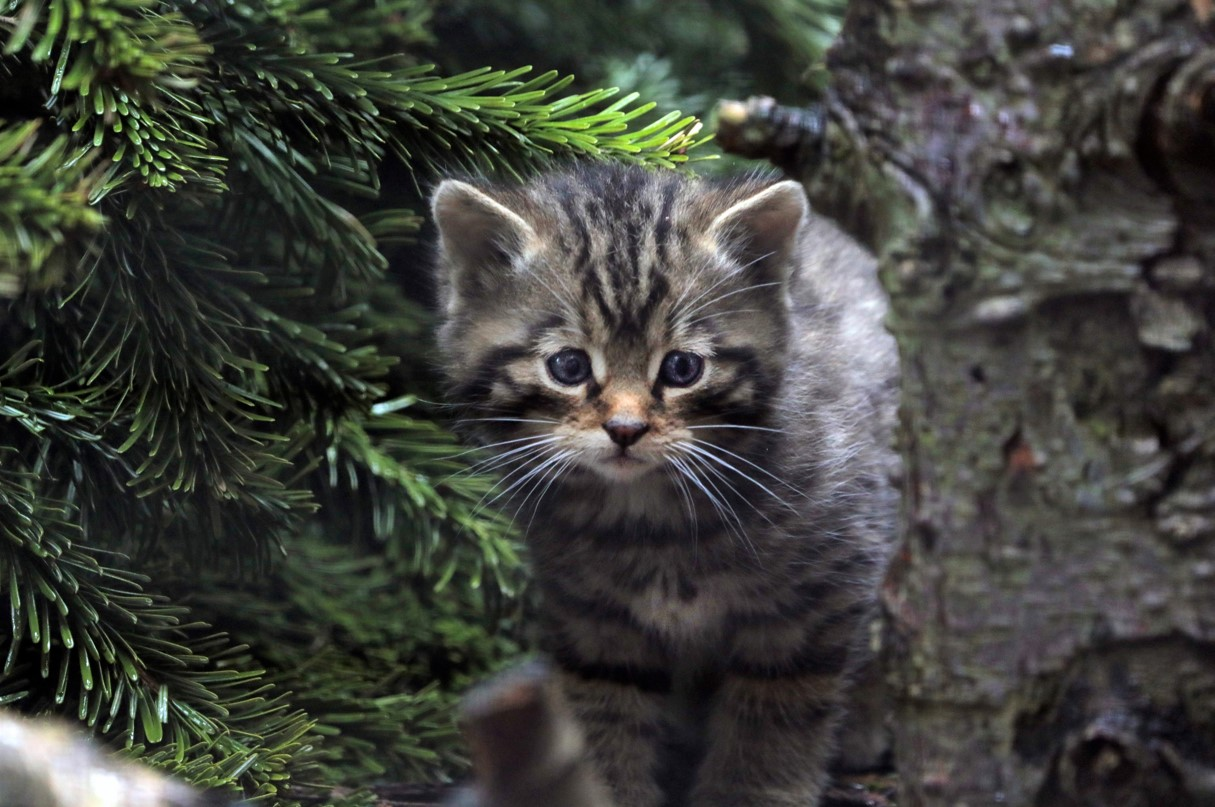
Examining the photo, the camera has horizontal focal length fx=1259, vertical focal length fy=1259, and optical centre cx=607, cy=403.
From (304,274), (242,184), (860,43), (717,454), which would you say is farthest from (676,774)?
(860,43)

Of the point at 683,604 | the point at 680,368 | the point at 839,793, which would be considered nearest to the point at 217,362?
the point at 680,368

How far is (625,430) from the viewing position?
2.08 metres

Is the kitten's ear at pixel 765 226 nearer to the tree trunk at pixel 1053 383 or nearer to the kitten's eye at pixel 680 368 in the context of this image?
the kitten's eye at pixel 680 368

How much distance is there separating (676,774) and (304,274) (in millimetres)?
1260

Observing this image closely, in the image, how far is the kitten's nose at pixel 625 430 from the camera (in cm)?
208

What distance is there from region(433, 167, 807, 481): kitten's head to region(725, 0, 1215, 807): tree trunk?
78 centimetres

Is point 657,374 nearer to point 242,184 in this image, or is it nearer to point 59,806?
point 242,184

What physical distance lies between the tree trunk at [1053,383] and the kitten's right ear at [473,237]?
3.19ft

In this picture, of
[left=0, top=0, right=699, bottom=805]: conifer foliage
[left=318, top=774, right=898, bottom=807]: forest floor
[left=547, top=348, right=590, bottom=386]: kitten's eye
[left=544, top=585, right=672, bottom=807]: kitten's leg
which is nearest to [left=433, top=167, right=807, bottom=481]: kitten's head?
[left=547, top=348, right=590, bottom=386]: kitten's eye

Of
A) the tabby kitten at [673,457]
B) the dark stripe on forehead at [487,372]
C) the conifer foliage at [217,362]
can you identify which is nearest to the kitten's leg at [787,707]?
the tabby kitten at [673,457]

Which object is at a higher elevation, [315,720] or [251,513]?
[251,513]

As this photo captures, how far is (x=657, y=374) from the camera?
2.21 m

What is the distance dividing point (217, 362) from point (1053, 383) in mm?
1243

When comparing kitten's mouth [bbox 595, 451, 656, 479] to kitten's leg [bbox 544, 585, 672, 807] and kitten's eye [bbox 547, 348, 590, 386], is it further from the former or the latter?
kitten's leg [bbox 544, 585, 672, 807]
